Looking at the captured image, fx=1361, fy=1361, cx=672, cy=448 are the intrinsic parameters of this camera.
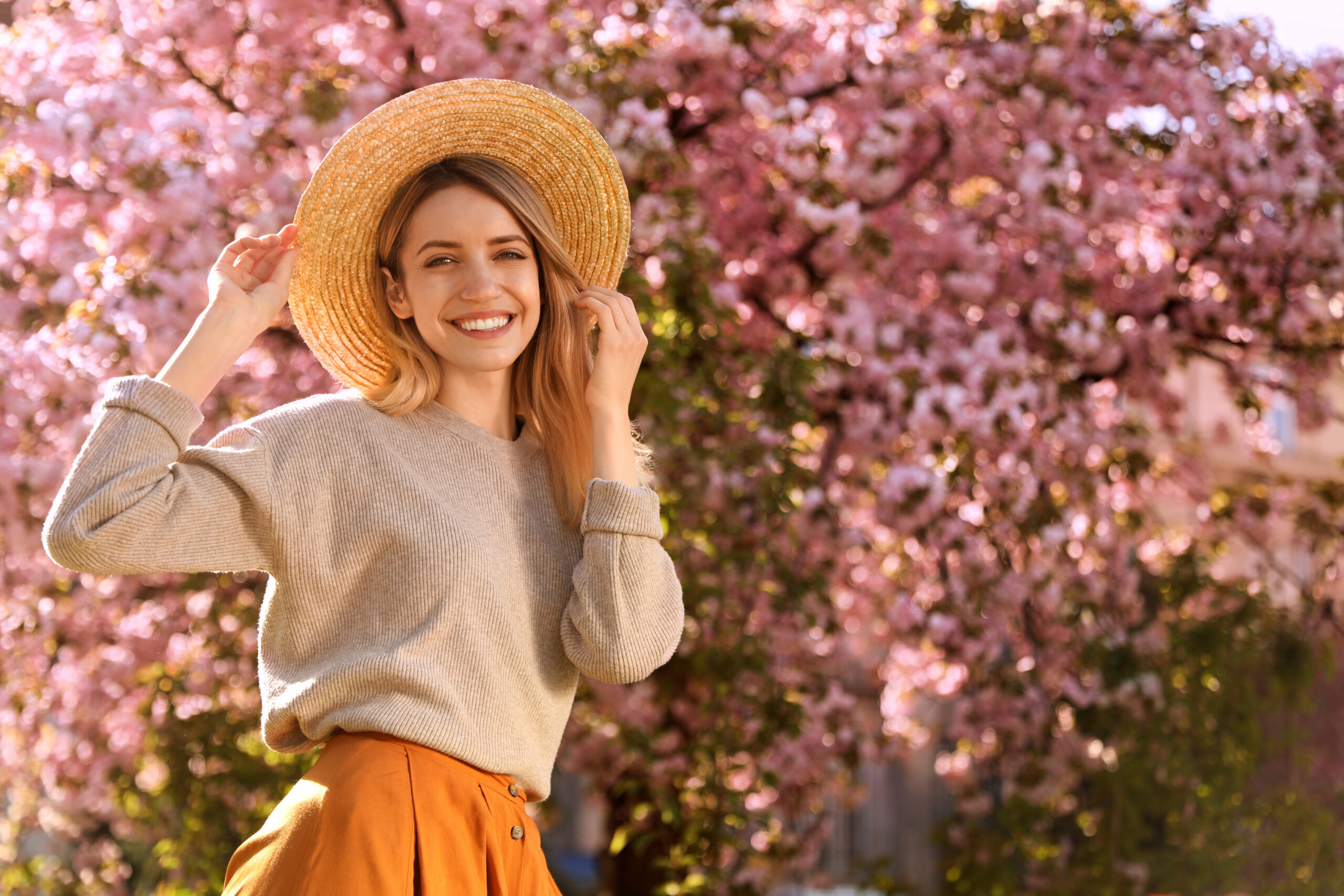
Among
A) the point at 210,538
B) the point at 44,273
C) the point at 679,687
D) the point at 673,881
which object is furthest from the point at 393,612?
the point at 44,273

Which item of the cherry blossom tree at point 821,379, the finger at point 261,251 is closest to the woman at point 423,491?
the finger at point 261,251

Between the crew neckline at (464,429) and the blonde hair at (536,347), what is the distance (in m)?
0.02

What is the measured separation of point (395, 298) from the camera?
2.02 meters

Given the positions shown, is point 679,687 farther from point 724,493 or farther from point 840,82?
point 840,82

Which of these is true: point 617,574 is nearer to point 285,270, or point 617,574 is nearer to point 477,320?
point 477,320

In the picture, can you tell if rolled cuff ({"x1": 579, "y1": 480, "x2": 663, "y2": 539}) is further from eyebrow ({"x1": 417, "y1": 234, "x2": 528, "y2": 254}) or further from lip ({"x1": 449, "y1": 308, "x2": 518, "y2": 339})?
eyebrow ({"x1": 417, "y1": 234, "x2": 528, "y2": 254})

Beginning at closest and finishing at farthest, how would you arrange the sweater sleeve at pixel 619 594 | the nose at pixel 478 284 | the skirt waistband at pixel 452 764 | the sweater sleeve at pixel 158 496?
the sweater sleeve at pixel 158 496
the skirt waistband at pixel 452 764
the sweater sleeve at pixel 619 594
the nose at pixel 478 284

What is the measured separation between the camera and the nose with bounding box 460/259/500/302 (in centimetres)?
192

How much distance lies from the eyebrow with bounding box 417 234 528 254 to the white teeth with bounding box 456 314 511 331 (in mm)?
106

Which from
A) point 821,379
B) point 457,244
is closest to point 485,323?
point 457,244

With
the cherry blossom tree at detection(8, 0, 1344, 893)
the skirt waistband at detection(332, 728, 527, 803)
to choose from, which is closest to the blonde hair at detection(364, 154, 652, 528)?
the skirt waistband at detection(332, 728, 527, 803)

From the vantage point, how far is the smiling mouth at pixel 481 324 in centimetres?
195

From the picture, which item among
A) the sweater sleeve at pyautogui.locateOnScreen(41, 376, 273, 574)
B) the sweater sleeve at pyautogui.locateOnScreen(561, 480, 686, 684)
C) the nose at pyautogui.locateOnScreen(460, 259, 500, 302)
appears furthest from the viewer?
the nose at pyautogui.locateOnScreen(460, 259, 500, 302)

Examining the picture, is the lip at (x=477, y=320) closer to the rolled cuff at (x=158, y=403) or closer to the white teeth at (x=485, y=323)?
the white teeth at (x=485, y=323)
